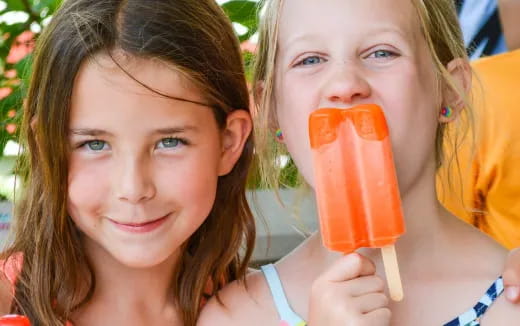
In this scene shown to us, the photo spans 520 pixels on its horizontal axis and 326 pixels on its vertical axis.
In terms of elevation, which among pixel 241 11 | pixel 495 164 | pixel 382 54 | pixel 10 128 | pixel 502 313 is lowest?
pixel 502 313

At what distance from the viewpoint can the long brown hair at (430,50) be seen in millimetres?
1999

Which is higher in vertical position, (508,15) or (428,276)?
(508,15)

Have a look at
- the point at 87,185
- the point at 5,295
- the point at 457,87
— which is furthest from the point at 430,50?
the point at 5,295

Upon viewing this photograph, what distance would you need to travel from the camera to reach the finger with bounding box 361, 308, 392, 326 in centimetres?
168

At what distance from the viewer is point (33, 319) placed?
217 centimetres

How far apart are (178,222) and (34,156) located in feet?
A: 1.38

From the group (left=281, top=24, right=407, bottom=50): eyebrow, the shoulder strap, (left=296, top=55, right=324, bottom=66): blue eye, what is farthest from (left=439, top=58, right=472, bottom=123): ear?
the shoulder strap

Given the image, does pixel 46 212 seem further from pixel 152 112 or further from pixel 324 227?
pixel 324 227

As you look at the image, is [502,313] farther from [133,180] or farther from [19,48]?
[19,48]

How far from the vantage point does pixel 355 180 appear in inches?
67.6

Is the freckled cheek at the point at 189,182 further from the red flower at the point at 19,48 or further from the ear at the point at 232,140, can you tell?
the red flower at the point at 19,48

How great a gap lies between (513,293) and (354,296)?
1.29 feet

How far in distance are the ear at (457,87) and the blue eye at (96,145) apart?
80cm

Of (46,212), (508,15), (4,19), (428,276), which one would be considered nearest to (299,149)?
(428,276)
